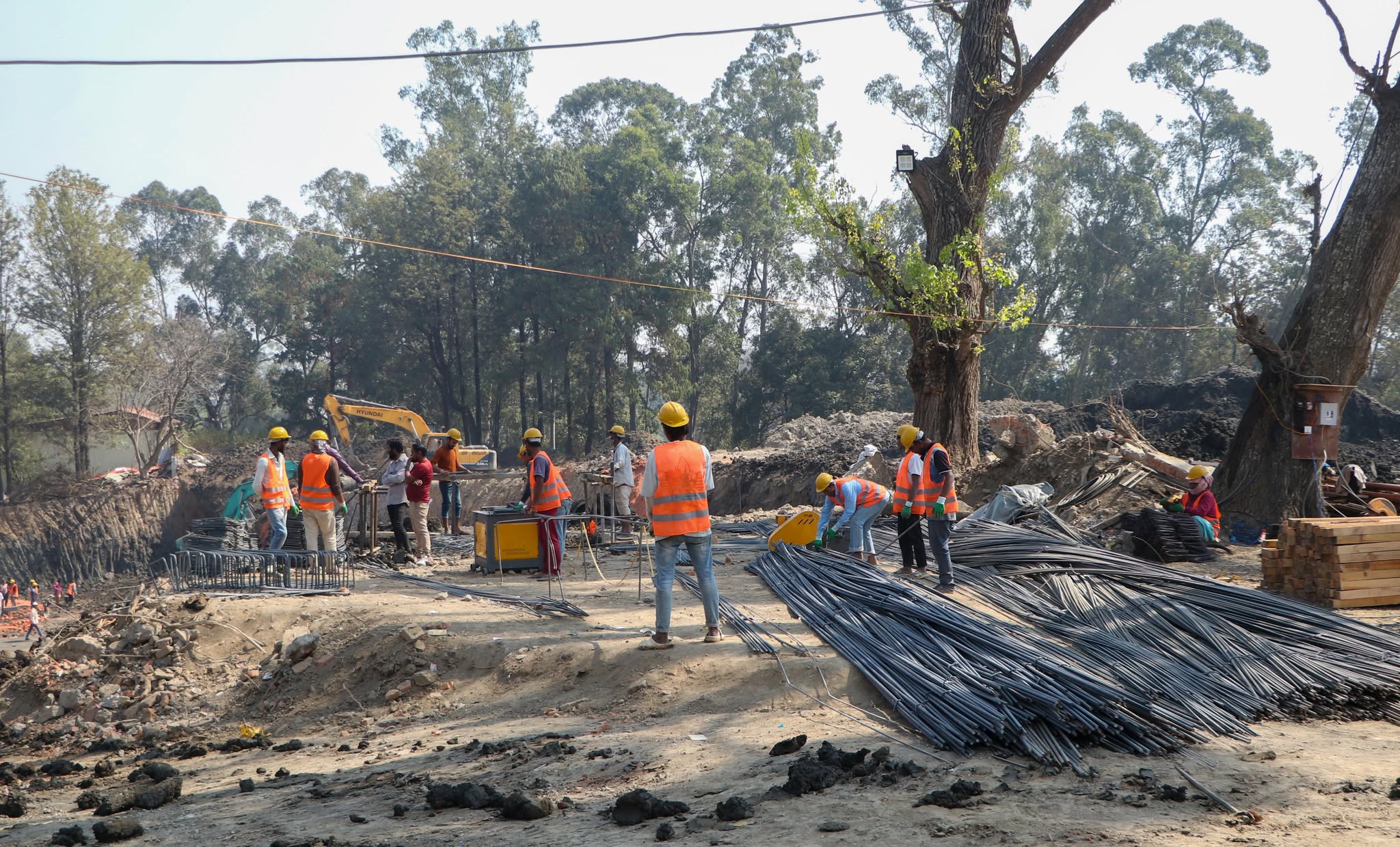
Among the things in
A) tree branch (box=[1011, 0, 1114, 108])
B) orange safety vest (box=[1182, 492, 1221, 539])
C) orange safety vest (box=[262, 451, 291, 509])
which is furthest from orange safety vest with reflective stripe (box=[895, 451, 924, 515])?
tree branch (box=[1011, 0, 1114, 108])

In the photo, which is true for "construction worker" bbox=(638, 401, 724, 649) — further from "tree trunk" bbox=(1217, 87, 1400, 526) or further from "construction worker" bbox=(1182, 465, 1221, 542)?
"tree trunk" bbox=(1217, 87, 1400, 526)

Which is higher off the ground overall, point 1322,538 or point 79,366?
point 79,366

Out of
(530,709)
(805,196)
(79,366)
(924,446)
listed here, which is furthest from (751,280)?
(530,709)

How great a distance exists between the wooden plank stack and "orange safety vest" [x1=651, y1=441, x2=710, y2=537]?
5.66 m

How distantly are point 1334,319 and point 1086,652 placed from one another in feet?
29.3

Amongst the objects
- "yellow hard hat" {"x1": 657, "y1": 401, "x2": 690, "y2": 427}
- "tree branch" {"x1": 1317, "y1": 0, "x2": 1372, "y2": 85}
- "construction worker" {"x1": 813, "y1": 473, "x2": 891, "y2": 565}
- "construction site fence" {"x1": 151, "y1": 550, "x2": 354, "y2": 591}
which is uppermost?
"tree branch" {"x1": 1317, "y1": 0, "x2": 1372, "y2": 85}

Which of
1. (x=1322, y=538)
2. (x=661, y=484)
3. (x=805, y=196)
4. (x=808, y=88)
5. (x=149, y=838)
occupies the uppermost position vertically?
(x=808, y=88)

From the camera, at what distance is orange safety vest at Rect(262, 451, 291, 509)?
35.6 feet

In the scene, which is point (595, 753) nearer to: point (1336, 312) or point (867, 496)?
point (867, 496)

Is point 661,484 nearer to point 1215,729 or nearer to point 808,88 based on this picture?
point 1215,729

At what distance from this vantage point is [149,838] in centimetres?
476

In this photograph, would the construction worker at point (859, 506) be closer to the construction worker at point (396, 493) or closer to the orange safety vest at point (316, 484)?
the orange safety vest at point (316, 484)

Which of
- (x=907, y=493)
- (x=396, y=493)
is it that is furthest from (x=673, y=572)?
(x=396, y=493)

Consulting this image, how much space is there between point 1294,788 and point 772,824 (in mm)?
2431
